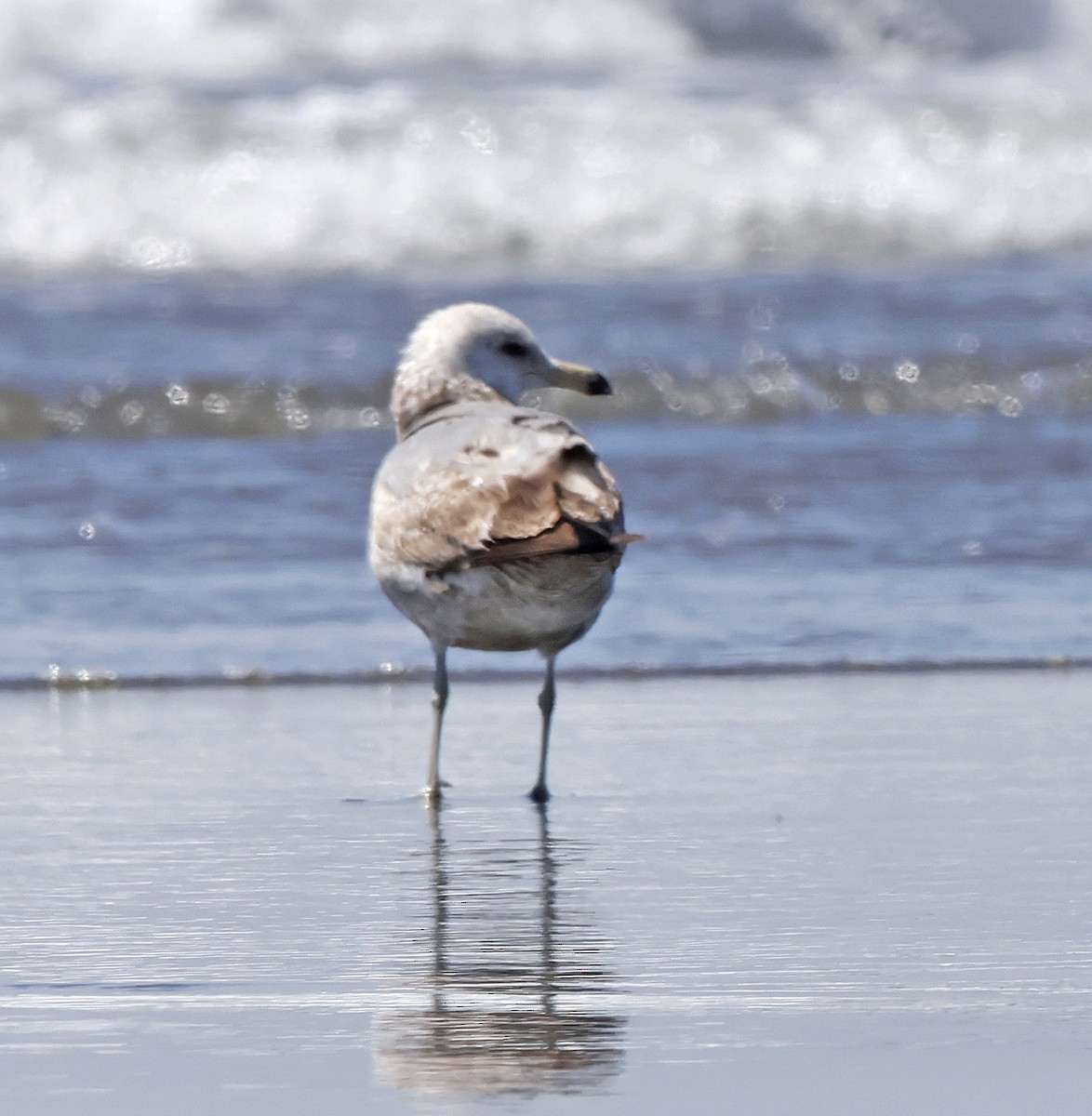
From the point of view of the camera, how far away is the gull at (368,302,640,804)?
139 inches

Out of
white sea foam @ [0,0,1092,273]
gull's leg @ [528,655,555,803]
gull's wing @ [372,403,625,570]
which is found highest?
gull's wing @ [372,403,625,570]

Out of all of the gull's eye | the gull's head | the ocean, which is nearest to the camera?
the ocean

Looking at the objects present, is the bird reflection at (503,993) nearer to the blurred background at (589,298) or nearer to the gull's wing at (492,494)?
the gull's wing at (492,494)

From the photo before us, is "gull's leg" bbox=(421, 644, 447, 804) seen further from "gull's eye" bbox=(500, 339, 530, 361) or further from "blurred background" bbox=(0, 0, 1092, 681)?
"blurred background" bbox=(0, 0, 1092, 681)

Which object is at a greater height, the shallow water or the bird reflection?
the bird reflection

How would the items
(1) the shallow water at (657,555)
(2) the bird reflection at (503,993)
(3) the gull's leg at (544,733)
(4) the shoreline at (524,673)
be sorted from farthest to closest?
(1) the shallow water at (657,555) → (4) the shoreline at (524,673) → (3) the gull's leg at (544,733) → (2) the bird reflection at (503,993)

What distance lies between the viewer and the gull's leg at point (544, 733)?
3.90 m

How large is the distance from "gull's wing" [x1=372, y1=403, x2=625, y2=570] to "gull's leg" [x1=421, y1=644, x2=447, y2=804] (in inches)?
10.6

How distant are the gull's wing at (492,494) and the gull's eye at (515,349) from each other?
1.21 feet

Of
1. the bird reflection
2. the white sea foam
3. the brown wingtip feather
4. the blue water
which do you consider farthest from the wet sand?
the white sea foam

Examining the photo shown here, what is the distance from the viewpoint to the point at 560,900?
3221 mm

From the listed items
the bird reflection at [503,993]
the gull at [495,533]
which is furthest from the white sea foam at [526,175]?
the bird reflection at [503,993]

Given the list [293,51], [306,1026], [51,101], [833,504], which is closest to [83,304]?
[51,101]

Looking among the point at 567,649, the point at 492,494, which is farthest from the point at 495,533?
the point at 567,649
